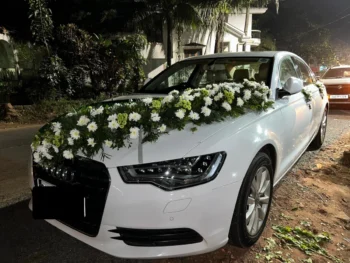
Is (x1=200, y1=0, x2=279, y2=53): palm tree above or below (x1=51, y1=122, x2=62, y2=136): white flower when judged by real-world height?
above

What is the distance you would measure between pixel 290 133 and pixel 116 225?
2018 millimetres

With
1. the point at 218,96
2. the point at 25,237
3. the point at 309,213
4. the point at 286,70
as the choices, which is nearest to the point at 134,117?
the point at 218,96

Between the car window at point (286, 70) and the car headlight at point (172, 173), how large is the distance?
1.81 m

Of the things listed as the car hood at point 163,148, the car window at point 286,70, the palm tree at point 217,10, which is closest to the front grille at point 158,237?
the car hood at point 163,148

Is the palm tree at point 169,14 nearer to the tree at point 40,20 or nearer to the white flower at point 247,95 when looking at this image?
the tree at point 40,20

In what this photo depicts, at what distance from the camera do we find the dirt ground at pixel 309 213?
2350 mm

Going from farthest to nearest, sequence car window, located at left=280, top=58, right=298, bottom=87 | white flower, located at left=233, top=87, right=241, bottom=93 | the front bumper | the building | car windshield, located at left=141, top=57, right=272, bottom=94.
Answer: the building < car windshield, located at left=141, top=57, right=272, bottom=94 < car window, located at left=280, top=58, right=298, bottom=87 < white flower, located at left=233, top=87, right=241, bottom=93 < the front bumper

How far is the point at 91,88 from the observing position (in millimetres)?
9375

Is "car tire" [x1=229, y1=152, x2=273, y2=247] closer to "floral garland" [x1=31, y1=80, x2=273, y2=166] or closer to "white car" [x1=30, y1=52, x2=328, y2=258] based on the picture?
"white car" [x1=30, y1=52, x2=328, y2=258]

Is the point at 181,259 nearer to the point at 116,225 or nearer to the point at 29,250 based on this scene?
the point at 116,225

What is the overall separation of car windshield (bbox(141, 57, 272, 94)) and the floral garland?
108 cm

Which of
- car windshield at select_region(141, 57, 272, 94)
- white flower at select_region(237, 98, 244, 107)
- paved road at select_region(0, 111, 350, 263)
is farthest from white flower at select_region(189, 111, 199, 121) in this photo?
car windshield at select_region(141, 57, 272, 94)

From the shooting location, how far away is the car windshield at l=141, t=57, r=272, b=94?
3.48 m

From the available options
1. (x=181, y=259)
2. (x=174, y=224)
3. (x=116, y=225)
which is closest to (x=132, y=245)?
(x=116, y=225)
